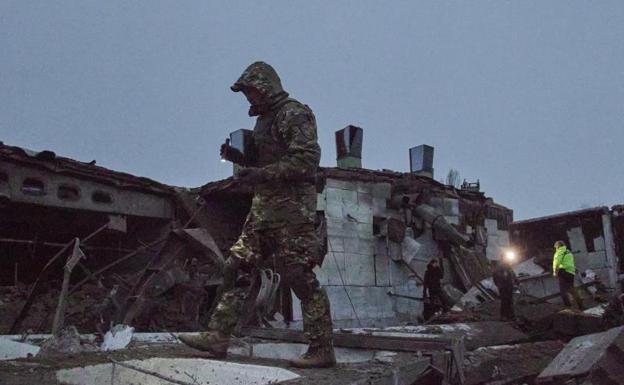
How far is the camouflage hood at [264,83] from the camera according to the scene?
4016 mm

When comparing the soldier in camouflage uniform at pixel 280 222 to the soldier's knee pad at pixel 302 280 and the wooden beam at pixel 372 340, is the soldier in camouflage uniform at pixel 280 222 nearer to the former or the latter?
the soldier's knee pad at pixel 302 280

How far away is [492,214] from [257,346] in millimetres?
15213

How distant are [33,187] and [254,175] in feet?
30.8

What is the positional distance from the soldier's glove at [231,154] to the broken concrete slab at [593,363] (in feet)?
11.8

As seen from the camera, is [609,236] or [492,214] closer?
[609,236]

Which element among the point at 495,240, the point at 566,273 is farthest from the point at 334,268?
the point at 495,240

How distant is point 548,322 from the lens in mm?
9188

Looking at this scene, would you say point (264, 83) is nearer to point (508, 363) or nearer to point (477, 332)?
point (508, 363)

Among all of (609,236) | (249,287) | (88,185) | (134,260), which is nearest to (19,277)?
(134,260)

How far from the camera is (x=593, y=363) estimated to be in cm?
509

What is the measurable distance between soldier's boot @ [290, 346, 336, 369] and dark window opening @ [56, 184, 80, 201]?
31.9 ft

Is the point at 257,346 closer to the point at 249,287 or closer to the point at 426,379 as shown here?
the point at 249,287

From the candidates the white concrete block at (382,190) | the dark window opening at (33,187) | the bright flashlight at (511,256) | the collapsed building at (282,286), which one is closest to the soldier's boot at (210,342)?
the collapsed building at (282,286)

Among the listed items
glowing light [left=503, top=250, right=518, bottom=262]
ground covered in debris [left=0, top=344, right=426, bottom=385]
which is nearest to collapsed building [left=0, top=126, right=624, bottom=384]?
glowing light [left=503, top=250, right=518, bottom=262]
